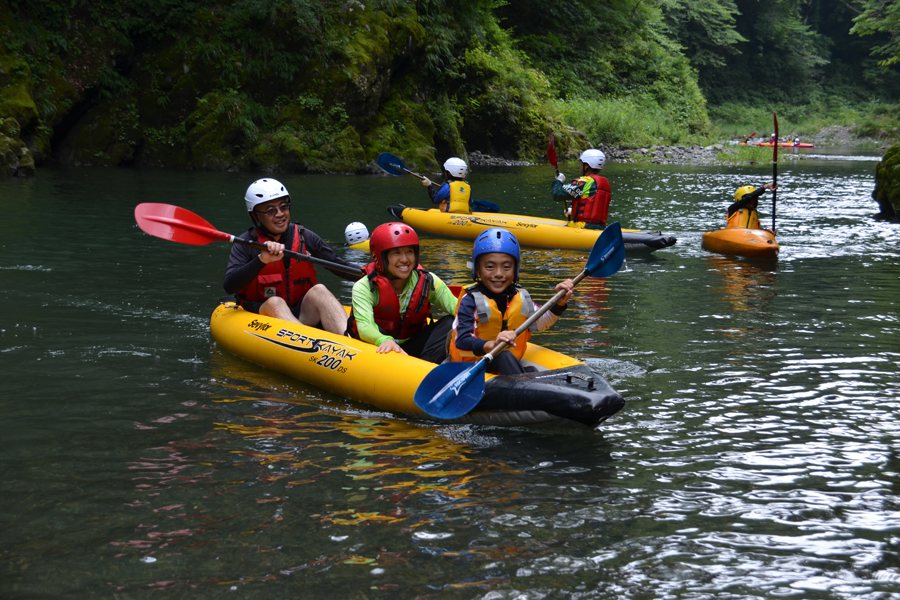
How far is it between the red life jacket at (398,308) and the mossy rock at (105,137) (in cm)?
1712

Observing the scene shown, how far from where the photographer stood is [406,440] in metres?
4.22

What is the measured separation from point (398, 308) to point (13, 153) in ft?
47.4

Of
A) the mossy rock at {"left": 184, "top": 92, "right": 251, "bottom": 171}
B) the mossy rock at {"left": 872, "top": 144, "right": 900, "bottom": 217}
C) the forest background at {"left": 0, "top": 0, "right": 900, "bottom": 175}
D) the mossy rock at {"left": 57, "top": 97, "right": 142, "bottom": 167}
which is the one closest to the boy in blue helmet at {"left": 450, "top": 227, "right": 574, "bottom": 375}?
the mossy rock at {"left": 872, "top": 144, "right": 900, "bottom": 217}

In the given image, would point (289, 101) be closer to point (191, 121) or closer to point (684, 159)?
point (191, 121)

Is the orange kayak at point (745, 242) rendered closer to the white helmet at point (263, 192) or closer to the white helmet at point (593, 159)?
the white helmet at point (593, 159)

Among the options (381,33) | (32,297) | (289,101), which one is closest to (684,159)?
(381,33)

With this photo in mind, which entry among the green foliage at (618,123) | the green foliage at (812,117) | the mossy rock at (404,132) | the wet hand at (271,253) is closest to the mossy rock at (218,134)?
A: the mossy rock at (404,132)

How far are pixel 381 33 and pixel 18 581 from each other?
1995cm

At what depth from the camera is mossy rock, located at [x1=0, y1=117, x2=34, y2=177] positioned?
643 inches

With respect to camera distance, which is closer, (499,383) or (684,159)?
(499,383)

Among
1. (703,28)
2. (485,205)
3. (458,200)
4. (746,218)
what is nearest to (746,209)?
(746,218)

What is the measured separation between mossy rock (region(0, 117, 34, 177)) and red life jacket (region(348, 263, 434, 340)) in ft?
46.0

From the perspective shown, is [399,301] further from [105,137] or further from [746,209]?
[105,137]

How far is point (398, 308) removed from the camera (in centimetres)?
503
